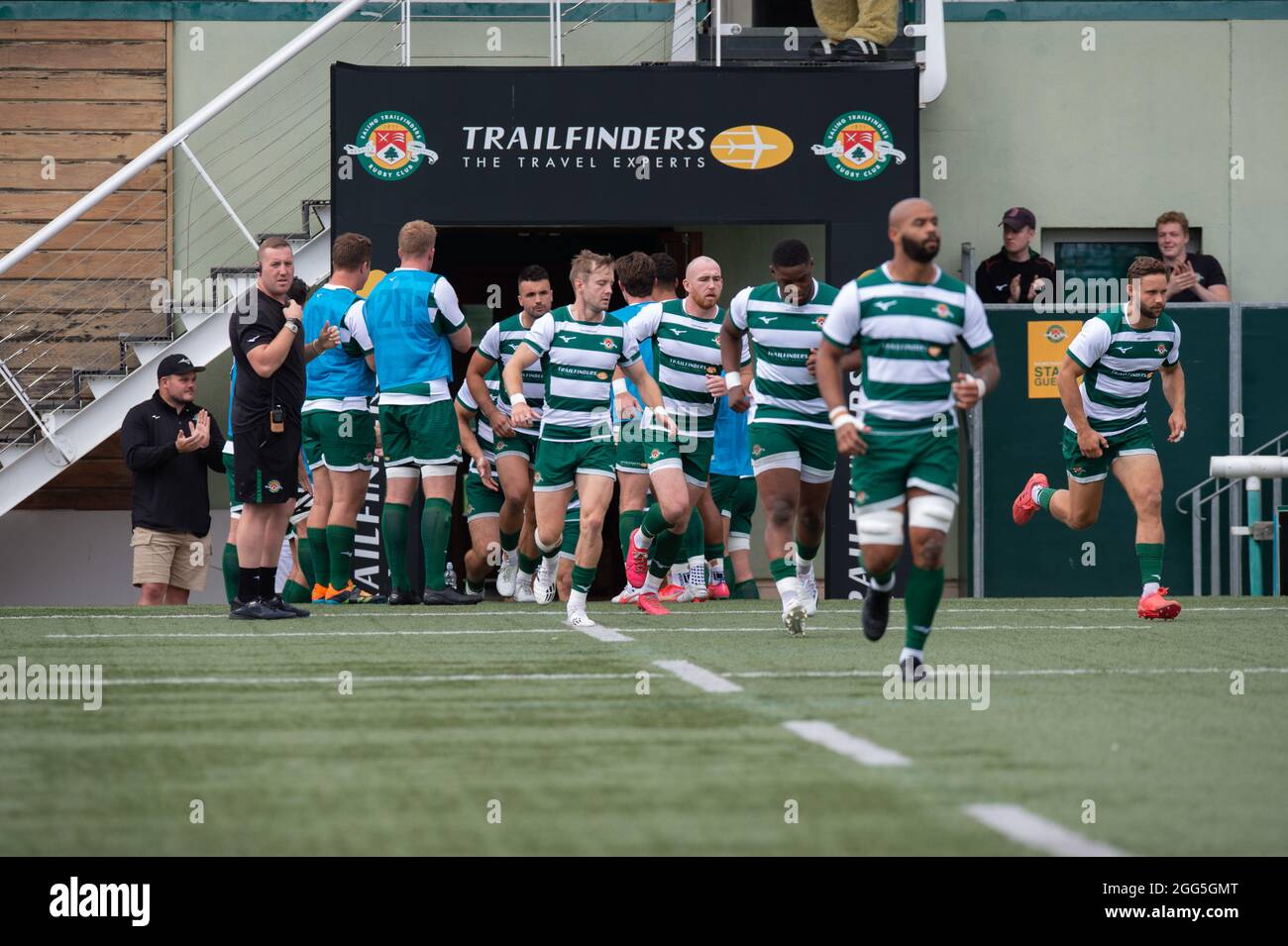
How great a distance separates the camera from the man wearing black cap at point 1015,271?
52.1ft

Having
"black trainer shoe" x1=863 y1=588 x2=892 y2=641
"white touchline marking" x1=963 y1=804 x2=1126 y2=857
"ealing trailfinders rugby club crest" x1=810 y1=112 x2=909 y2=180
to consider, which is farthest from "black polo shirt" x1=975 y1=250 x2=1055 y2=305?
"white touchline marking" x1=963 y1=804 x2=1126 y2=857

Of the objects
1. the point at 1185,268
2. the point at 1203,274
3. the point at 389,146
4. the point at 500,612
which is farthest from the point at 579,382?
the point at 1203,274

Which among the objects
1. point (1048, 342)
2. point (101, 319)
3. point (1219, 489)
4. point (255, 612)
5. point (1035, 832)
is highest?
point (101, 319)

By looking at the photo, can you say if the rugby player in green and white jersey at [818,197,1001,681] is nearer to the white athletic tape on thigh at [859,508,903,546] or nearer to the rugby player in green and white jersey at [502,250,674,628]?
the white athletic tape on thigh at [859,508,903,546]

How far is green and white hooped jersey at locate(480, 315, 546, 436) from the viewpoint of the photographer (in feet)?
41.3

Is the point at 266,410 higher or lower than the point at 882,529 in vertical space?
higher

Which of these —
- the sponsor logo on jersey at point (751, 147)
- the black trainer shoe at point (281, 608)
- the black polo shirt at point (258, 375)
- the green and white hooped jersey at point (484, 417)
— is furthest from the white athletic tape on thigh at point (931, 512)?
the sponsor logo on jersey at point (751, 147)

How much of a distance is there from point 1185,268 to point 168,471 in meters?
8.41

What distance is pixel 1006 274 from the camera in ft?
52.7

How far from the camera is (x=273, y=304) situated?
1058 centimetres

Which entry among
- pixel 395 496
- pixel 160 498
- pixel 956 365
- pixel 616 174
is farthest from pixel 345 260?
pixel 956 365

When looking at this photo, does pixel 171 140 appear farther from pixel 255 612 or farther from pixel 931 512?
pixel 931 512

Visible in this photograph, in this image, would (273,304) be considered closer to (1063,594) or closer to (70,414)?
(70,414)

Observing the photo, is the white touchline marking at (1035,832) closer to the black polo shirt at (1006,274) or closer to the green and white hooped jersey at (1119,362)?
the green and white hooped jersey at (1119,362)
